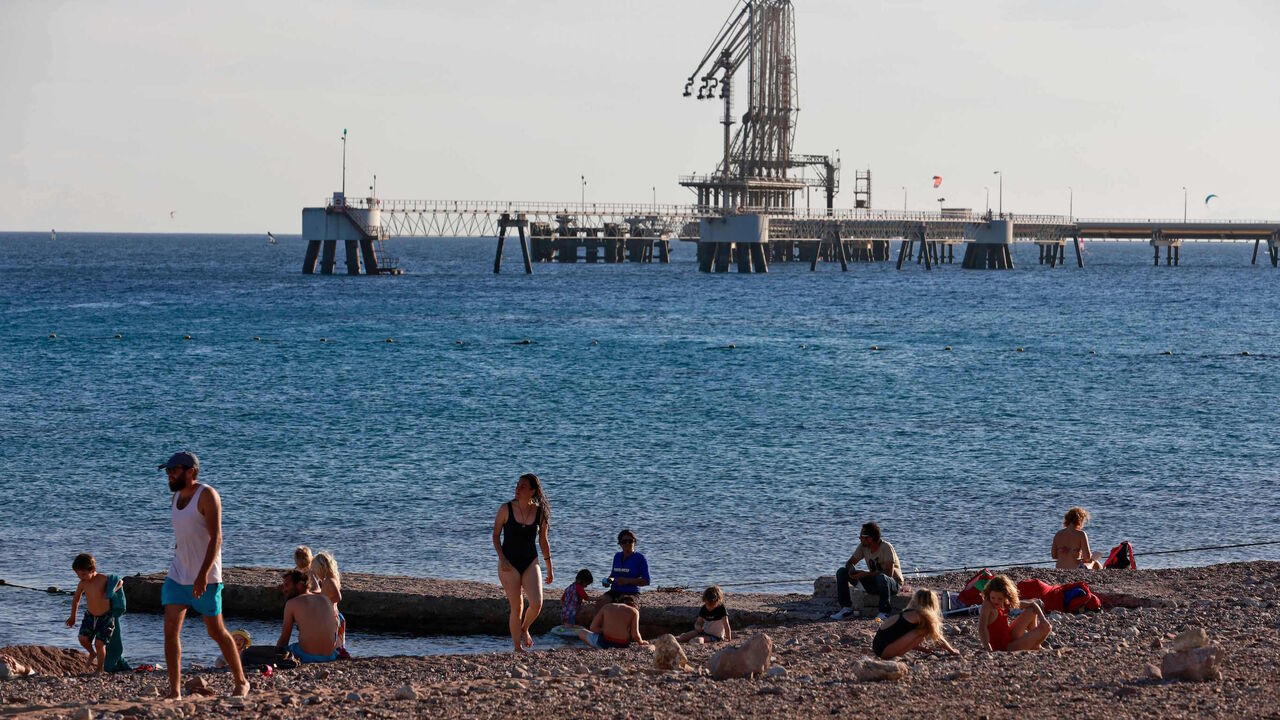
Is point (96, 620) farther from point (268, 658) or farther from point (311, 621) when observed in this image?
point (311, 621)

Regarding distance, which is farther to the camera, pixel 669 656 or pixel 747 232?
pixel 747 232

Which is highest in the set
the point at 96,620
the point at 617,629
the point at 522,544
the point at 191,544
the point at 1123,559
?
the point at 191,544

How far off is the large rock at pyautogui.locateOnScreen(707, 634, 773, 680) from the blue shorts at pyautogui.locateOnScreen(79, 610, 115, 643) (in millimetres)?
5979

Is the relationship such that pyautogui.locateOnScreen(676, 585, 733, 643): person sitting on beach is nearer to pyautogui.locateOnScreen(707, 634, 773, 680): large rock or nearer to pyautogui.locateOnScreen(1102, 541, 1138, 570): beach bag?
pyautogui.locateOnScreen(707, 634, 773, 680): large rock

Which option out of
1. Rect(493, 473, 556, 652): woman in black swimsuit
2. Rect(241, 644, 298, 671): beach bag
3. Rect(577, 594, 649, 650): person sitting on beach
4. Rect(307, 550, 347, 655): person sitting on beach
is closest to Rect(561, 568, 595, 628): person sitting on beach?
Rect(577, 594, 649, 650): person sitting on beach

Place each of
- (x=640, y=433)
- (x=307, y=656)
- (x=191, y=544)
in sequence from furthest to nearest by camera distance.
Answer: (x=640, y=433)
(x=307, y=656)
(x=191, y=544)

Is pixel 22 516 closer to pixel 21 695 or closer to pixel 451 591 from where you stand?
pixel 451 591

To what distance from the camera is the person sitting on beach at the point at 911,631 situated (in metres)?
13.0

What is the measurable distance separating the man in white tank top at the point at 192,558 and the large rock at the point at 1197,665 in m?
6.86

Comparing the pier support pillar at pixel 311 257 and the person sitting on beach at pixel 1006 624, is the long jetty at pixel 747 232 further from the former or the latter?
the person sitting on beach at pixel 1006 624

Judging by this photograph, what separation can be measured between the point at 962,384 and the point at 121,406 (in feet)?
86.0

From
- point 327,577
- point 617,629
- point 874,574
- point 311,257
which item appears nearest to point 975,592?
point 874,574

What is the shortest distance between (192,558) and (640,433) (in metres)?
27.5

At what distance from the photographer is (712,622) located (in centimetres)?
1513
